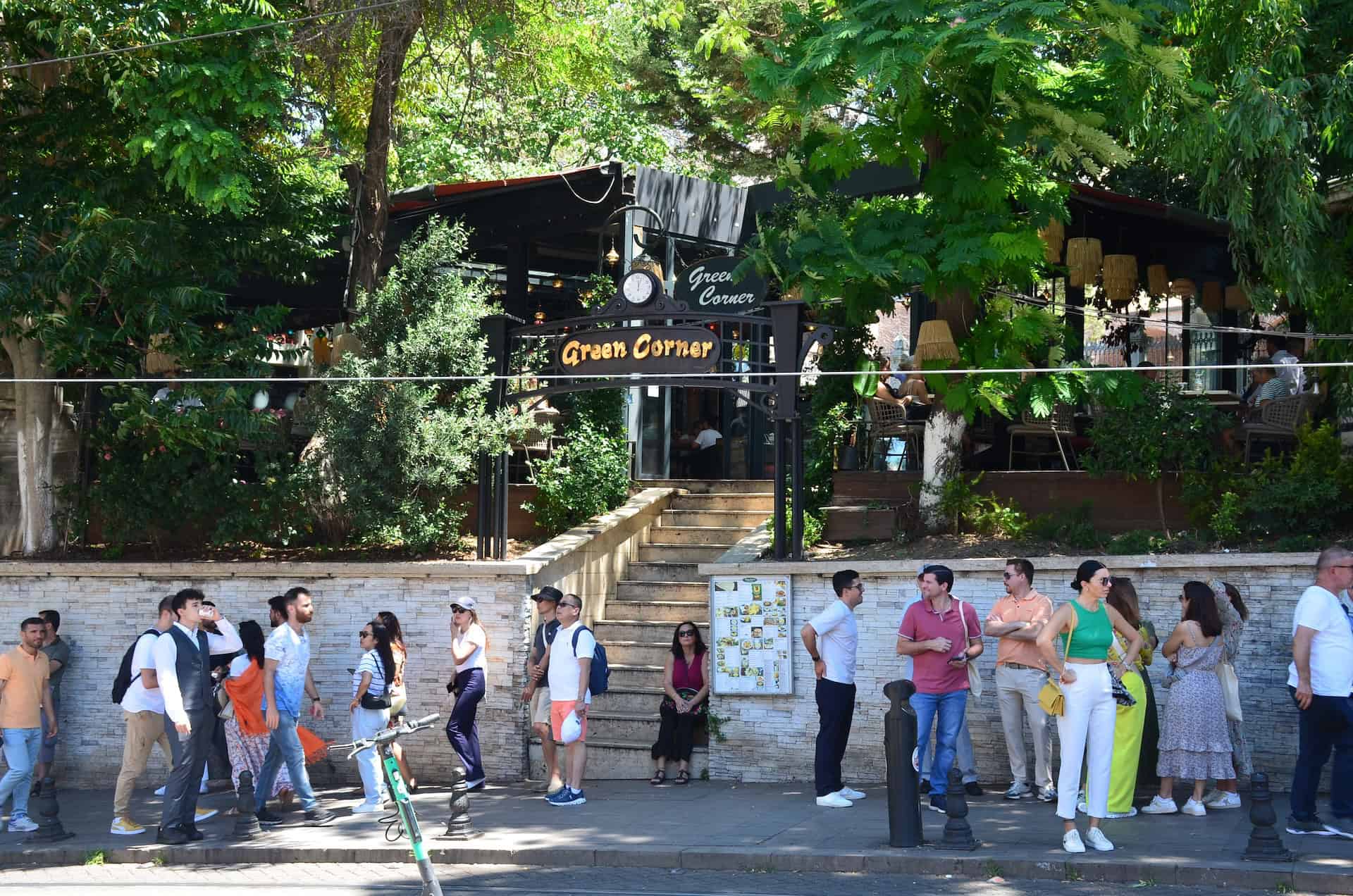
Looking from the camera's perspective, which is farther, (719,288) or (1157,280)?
(1157,280)

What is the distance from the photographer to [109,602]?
13.0 meters

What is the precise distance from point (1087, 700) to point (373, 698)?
5.50 meters

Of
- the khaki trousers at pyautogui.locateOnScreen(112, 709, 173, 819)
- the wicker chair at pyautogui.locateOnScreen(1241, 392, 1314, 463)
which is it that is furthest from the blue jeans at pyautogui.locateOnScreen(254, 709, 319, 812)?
the wicker chair at pyautogui.locateOnScreen(1241, 392, 1314, 463)

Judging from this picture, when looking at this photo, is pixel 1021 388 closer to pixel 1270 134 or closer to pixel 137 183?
pixel 1270 134

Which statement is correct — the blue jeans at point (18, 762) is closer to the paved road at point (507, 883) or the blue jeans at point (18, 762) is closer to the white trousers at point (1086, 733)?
the paved road at point (507, 883)

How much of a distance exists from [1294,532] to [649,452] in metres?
7.86

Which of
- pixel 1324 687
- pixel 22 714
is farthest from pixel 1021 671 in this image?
→ pixel 22 714

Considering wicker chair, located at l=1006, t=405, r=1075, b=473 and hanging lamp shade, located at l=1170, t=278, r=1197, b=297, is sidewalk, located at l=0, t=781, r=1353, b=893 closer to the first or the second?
wicker chair, located at l=1006, t=405, r=1075, b=473

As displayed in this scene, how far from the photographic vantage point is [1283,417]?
12328 mm

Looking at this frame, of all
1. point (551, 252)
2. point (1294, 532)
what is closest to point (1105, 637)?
point (1294, 532)

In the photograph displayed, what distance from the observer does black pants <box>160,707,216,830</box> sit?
9.79 metres

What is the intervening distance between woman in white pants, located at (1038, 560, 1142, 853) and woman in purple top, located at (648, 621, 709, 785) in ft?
13.0

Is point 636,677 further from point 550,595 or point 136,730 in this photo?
point 136,730

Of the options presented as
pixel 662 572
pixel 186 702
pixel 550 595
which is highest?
pixel 662 572
